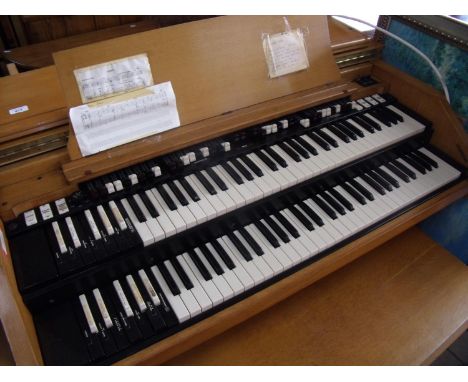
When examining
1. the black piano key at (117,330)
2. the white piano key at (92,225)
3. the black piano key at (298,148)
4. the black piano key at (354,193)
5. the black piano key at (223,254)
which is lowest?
the black piano key at (117,330)

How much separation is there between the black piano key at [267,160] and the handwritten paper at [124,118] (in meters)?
0.39

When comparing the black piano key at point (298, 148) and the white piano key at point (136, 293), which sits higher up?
the black piano key at point (298, 148)

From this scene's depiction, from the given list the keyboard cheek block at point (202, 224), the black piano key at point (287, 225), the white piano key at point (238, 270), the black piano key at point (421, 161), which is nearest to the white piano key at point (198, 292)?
the keyboard cheek block at point (202, 224)

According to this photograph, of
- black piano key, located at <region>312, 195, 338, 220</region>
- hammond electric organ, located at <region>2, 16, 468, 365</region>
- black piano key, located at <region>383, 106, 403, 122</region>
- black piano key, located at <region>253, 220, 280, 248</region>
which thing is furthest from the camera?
black piano key, located at <region>383, 106, 403, 122</region>

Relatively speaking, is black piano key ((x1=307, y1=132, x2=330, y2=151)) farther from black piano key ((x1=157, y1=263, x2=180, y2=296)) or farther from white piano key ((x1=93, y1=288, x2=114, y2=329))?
white piano key ((x1=93, y1=288, x2=114, y2=329))

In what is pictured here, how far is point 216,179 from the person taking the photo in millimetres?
1566

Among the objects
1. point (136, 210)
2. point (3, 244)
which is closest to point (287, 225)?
point (136, 210)

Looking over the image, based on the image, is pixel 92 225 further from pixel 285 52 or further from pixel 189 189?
pixel 285 52

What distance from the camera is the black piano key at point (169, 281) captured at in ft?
4.43

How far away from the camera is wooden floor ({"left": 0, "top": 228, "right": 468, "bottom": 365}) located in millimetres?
1482

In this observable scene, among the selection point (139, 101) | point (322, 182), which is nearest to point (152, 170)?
point (139, 101)

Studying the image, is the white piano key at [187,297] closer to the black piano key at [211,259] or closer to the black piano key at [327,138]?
the black piano key at [211,259]

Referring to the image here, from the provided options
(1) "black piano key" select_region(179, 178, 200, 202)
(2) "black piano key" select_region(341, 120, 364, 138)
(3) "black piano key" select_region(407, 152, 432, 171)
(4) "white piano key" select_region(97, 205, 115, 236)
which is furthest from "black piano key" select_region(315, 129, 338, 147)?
(4) "white piano key" select_region(97, 205, 115, 236)

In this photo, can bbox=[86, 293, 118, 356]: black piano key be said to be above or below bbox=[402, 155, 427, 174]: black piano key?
below
